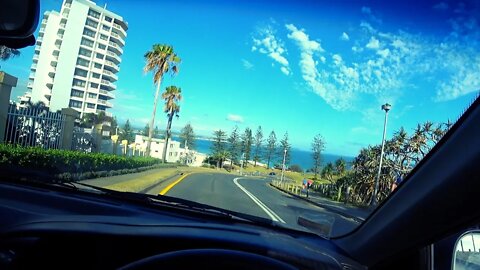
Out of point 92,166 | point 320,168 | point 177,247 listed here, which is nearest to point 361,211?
point 320,168

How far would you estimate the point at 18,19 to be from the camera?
192 cm

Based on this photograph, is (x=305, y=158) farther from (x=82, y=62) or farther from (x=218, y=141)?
(x=82, y=62)

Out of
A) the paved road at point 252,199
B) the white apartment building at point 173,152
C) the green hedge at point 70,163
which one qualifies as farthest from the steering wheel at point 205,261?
the white apartment building at point 173,152

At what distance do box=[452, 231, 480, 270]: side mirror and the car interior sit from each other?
2cm

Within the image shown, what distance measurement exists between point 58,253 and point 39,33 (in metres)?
1.63

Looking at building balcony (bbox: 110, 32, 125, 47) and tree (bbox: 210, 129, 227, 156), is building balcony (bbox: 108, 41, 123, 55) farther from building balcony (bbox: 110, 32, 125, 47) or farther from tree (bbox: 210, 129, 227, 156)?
tree (bbox: 210, 129, 227, 156)

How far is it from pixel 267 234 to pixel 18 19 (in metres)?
1.51

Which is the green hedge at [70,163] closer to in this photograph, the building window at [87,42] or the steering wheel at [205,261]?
the building window at [87,42]

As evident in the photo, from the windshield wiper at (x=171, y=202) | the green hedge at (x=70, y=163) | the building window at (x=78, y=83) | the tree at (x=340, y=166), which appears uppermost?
the building window at (x=78, y=83)

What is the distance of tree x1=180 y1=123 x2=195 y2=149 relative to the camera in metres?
3.12

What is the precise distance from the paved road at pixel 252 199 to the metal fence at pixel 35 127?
44.0 inches

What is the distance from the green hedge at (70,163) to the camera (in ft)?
10.1

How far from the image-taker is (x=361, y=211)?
250 centimetres

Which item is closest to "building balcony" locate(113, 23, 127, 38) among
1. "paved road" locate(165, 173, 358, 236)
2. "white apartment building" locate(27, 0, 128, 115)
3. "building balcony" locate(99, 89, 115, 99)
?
"white apartment building" locate(27, 0, 128, 115)
